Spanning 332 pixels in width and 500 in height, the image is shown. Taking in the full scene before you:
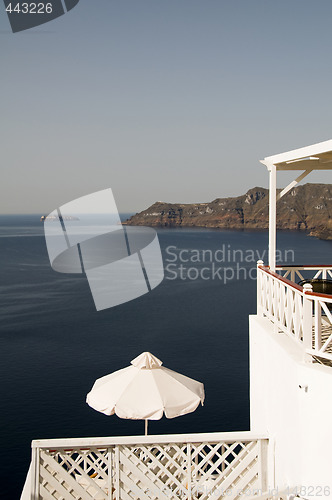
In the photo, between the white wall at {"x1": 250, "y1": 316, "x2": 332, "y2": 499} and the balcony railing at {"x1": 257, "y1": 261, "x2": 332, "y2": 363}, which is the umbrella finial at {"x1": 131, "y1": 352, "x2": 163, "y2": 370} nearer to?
the white wall at {"x1": 250, "y1": 316, "x2": 332, "y2": 499}

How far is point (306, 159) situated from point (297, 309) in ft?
10.5

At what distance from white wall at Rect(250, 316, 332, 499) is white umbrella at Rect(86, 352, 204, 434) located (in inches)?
43.5

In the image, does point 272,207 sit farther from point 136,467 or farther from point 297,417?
point 136,467

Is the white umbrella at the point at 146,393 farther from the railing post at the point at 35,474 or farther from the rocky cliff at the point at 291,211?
the rocky cliff at the point at 291,211

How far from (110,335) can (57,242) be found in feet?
319

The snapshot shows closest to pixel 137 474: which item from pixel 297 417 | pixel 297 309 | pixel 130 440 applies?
pixel 130 440

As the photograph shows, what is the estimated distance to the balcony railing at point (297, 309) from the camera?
5910 mm

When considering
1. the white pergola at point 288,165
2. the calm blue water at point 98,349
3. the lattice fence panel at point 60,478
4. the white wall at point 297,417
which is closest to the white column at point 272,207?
the white pergola at point 288,165

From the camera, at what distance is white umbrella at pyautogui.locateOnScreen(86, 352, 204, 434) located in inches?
287

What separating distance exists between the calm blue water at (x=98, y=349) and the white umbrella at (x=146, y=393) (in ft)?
53.7

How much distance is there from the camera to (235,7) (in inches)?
3457

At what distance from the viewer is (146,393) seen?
7449 mm

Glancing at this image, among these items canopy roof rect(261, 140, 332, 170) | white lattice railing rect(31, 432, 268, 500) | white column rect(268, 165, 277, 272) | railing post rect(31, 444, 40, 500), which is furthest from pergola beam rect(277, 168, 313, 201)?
railing post rect(31, 444, 40, 500)

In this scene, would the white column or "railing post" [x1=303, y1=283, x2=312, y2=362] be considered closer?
"railing post" [x1=303, y1=283, x2=312, y2=362]
